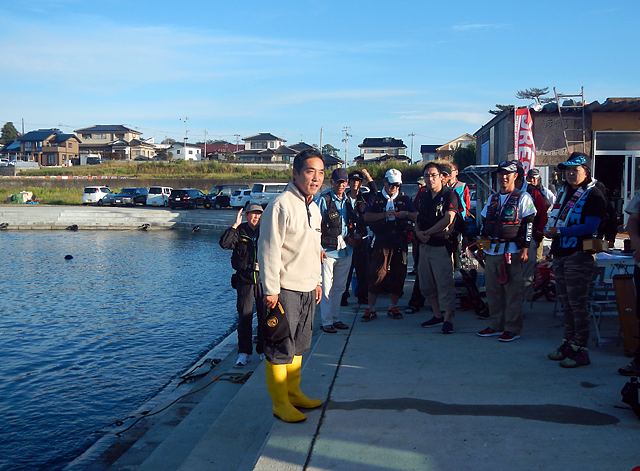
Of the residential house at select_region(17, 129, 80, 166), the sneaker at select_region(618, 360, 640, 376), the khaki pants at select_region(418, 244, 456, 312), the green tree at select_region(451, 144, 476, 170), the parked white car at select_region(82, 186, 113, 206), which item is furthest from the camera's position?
the residential house at select_region(17, 129, 80, 166)

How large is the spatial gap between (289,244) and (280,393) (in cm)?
105

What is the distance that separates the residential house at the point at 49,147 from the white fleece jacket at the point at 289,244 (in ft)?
326

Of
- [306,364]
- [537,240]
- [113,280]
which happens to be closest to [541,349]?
[537,240]

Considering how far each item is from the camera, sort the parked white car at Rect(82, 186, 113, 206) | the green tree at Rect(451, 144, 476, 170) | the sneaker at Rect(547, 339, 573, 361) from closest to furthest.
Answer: the sneaker at Rect(547, 339, 573, 361), the parked white car at Rect(82, 186, 113, 206), the green tree at Rect(451, 144, 476, 170)

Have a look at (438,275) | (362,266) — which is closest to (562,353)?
(438,275)

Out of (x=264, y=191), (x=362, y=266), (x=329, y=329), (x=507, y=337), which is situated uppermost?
(x=264, y=191)

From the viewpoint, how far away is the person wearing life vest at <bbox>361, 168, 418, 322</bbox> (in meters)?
6.84

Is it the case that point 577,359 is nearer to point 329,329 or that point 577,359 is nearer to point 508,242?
point 508,242

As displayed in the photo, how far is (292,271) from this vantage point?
12.7ft

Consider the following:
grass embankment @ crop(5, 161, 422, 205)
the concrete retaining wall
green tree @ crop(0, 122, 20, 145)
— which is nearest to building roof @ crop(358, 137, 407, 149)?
grass embankment @ crop(5, 161, 422, 205)

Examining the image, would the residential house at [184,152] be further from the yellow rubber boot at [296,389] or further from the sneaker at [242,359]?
the yellow rubber boot at [296,389]

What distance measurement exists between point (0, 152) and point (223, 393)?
11381 centimetres

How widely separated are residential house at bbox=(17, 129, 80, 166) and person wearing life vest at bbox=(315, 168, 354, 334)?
96961mm

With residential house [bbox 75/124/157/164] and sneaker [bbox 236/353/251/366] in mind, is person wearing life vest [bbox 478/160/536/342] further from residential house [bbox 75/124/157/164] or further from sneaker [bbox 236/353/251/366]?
residential house [bbox 75/124/157/164]
